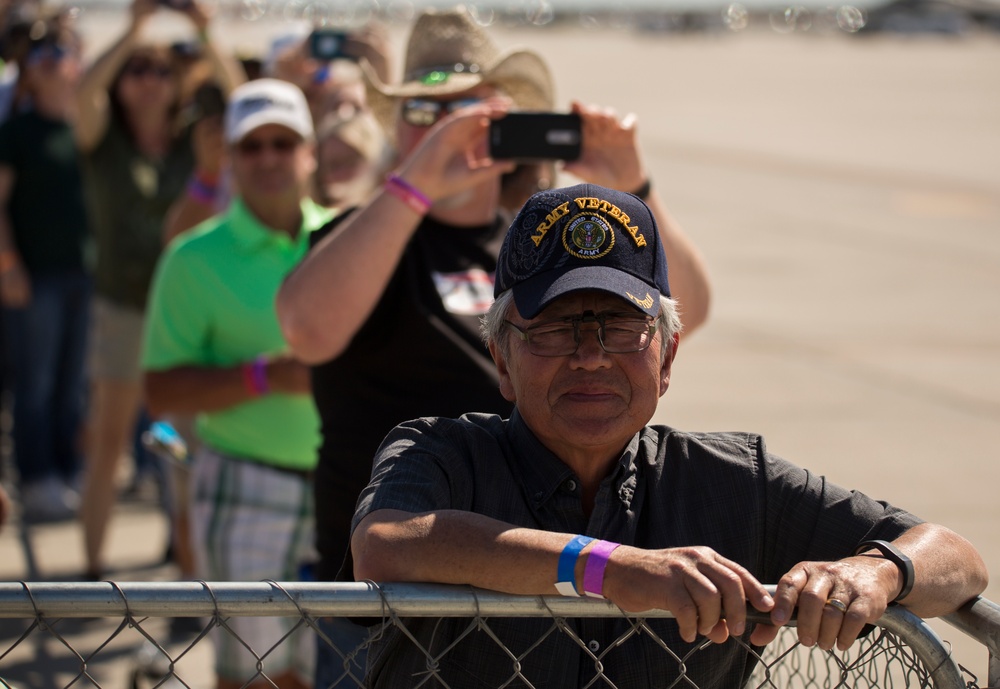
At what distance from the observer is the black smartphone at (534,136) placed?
3.08 m

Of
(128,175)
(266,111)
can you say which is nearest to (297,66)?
(128,175)

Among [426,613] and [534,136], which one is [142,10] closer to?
[534,136]

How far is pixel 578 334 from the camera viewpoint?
2.10 metres

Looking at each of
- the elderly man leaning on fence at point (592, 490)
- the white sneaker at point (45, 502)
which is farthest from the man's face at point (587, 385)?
the white sneaker at point (45, 502)

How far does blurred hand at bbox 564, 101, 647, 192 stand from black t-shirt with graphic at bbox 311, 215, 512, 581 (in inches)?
12.2

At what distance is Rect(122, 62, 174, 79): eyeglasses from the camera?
6.27 meters

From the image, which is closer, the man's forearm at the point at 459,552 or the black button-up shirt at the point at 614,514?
the man's forearm at the point at 459,552

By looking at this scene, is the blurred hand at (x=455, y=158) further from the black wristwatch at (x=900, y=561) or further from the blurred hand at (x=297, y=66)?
the blurred hand at (x=297, y=66)

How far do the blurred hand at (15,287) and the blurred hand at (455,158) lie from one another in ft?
13.8

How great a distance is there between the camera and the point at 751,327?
10.9m

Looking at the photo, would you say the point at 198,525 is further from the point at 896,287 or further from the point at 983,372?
the point at 896,287

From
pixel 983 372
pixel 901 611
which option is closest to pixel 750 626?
pixel 901 611

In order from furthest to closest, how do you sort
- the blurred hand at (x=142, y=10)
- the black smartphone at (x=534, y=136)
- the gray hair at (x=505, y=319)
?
the blurred hand at (x=142, y=10) < the black smartphone at (x=534, y=136) < the gray hair at (x=505, y=319)

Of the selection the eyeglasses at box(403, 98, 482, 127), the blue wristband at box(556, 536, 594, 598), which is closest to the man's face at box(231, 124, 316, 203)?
the eyeglasses at box(403, 98, 482, 127)
